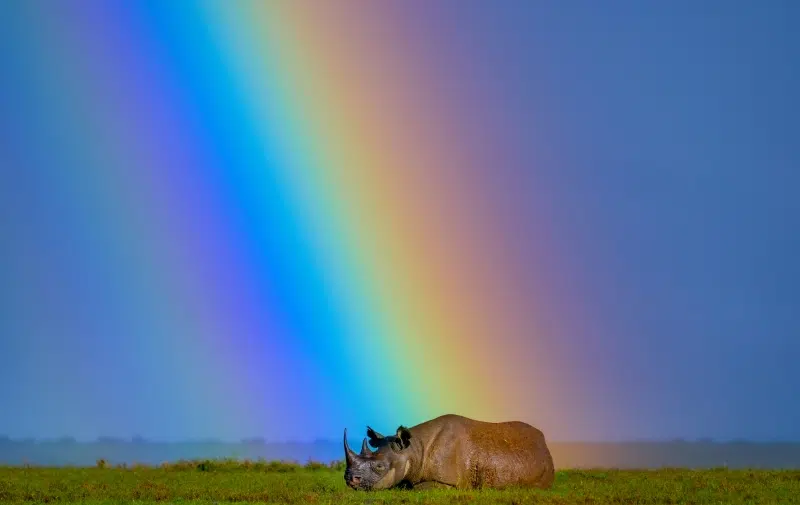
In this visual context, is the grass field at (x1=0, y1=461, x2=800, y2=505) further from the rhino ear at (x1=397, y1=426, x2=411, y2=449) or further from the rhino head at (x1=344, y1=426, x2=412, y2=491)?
the rhino ear at (x1=397, y1=426, x2=411, y2=449)

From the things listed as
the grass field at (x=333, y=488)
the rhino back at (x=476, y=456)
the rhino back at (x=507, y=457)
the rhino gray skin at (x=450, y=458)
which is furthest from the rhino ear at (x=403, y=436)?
the rhino back at (x=507, y=457)

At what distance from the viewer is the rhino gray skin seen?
2205cm

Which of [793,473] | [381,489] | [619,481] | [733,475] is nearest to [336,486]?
[381,489]

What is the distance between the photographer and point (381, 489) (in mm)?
22016

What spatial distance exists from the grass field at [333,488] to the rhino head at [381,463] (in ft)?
1.05

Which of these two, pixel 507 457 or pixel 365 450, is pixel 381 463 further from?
pixel 507 457

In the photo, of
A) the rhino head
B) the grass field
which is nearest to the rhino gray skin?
the rhino head

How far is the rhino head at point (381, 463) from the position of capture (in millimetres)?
21891

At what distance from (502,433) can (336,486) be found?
4.63m

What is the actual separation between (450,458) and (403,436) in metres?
1.41

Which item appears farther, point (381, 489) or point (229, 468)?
point (229, 468)

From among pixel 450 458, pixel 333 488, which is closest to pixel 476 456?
pixel 450 458

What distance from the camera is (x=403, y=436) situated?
22.6 m

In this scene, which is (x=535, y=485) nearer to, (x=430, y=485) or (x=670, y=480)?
(x=430, y=485)
